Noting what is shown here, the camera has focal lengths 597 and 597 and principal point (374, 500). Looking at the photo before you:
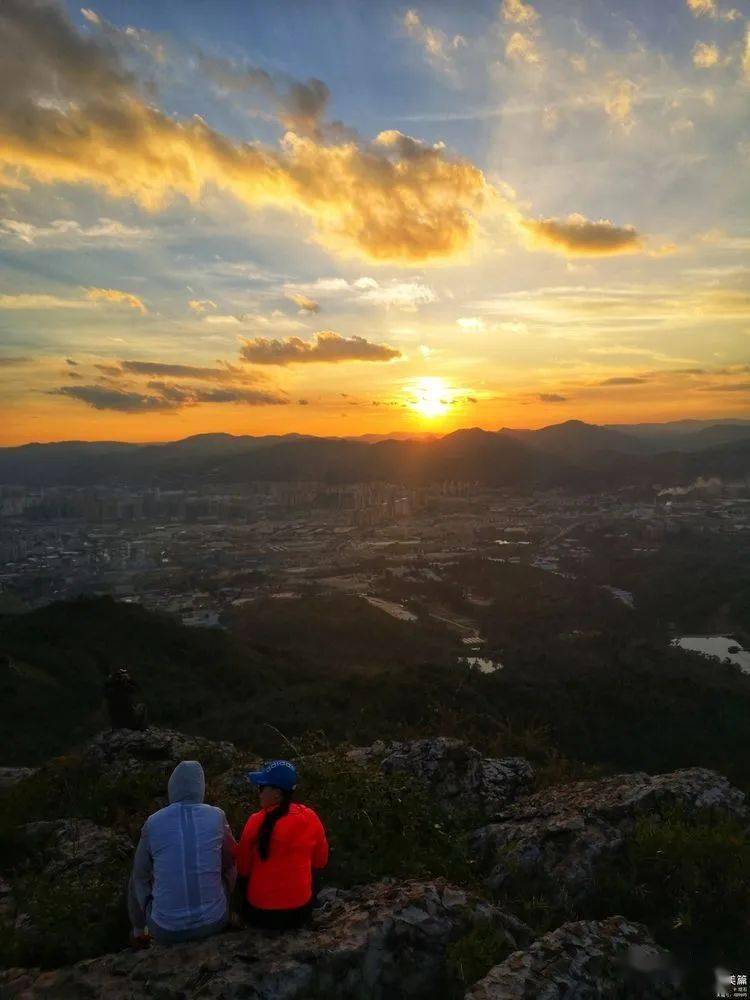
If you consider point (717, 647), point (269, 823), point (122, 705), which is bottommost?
point (717, 647)

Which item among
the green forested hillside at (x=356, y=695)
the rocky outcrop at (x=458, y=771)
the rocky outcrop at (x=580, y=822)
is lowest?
the green forested hillside at (x=356, y=695)

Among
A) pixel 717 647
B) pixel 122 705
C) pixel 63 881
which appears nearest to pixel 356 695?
pixel 122 705

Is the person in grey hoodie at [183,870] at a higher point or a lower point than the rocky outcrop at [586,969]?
higher

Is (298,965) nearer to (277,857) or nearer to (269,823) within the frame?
(277,857)

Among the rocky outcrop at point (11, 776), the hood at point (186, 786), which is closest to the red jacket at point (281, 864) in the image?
the hood at point (186, 786)

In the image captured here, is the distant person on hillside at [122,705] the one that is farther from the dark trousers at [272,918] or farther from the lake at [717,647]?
the lake at [717,647]

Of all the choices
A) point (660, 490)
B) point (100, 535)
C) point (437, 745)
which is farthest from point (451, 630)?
point (660, 490)
